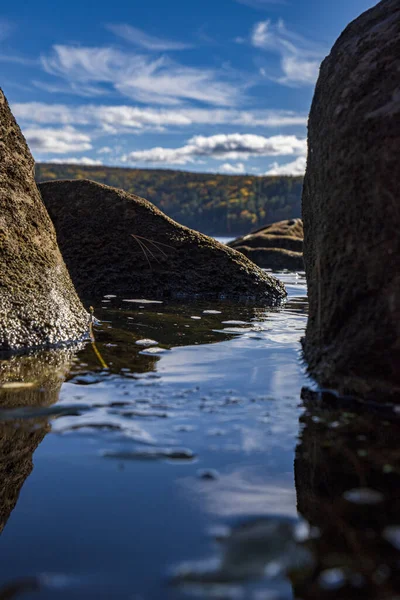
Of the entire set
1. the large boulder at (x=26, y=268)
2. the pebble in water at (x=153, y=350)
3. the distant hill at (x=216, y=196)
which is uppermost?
the distant hill at (x=216, y=196)

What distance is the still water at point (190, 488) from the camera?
1497 mm

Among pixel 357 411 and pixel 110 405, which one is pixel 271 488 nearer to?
pixel 357 411

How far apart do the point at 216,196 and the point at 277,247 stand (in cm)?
11623

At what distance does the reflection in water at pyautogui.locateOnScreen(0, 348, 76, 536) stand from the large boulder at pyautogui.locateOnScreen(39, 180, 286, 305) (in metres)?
4.11

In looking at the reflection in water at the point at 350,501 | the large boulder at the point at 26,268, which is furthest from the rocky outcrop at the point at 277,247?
the reflection in water at the point at 350,501

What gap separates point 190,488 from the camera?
1.99 meters

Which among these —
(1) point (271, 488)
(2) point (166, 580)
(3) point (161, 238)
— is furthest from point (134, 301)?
(2) point (166, 580)

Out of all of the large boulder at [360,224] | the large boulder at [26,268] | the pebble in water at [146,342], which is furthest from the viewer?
the pebble in water at [146,342]

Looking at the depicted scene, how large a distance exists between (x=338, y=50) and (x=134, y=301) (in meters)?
4.19

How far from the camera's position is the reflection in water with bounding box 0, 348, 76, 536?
81.2 inches

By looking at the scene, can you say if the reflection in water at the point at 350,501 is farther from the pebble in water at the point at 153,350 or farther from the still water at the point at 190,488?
the pebble in water at the point at 153,350

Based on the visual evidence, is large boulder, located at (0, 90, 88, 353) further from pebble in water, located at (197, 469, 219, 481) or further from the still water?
pebble in water, located at (197, 469, 219, 481)

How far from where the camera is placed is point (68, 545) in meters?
1.63

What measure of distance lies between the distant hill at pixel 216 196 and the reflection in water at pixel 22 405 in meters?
122
